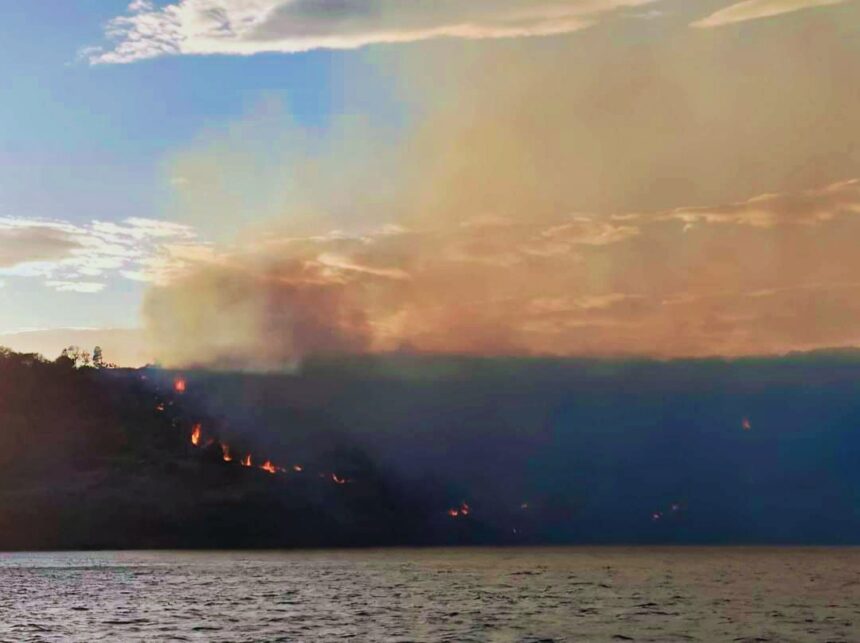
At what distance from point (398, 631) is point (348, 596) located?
3002 inches

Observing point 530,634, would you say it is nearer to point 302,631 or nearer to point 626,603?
point 302,631

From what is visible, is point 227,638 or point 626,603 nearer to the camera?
point 227,638

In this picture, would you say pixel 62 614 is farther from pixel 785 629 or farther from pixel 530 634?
pixel 785 629

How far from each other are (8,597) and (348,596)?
201 feet

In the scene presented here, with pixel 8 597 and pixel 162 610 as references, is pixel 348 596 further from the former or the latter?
pixel 8 597

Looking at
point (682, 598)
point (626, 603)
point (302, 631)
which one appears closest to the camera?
point (302, 631)

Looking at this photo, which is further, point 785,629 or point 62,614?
point 62,614

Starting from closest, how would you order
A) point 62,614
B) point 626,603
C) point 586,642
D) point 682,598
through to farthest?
point 586,642
point 62,614
point 626,603
point 682,598

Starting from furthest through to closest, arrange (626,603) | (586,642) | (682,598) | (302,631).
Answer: (682,598) → (626,603) → (302,631) → (586,642)

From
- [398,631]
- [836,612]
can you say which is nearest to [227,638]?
[398,631]

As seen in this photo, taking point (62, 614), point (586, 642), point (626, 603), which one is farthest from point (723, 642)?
point (62, 614)

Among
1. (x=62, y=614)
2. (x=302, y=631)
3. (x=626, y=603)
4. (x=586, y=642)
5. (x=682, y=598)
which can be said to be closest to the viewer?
(x=586, y=642)

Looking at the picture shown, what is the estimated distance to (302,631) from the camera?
123 m

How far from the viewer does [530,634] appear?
12000 cm
